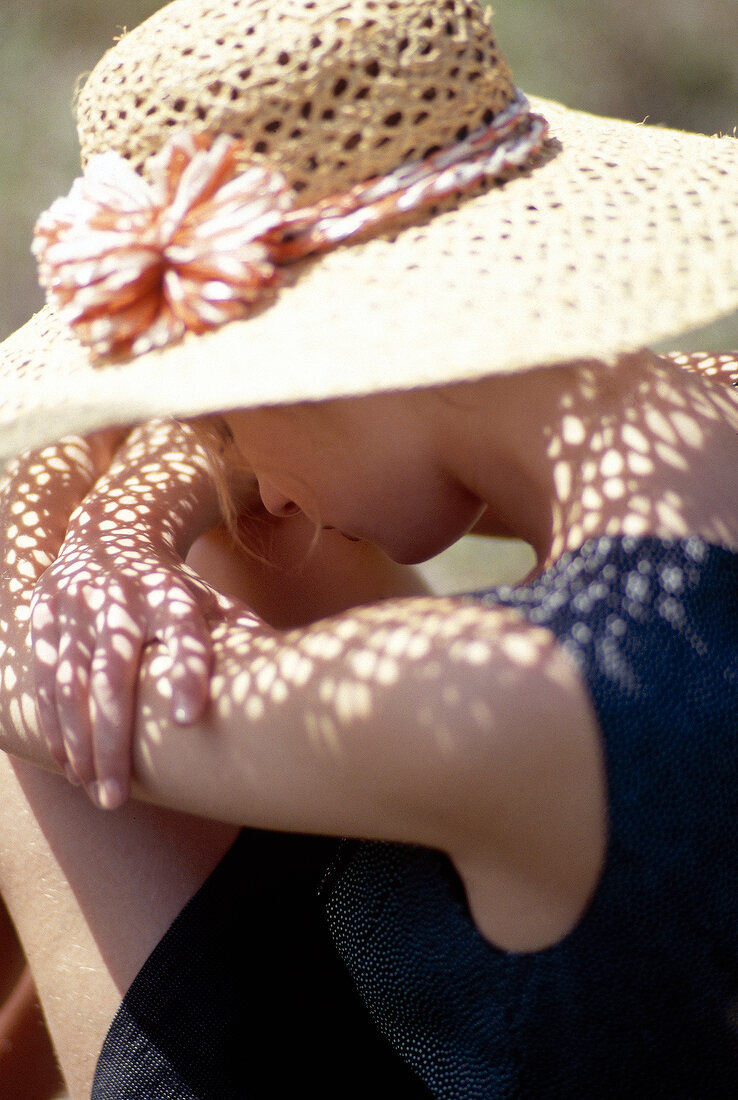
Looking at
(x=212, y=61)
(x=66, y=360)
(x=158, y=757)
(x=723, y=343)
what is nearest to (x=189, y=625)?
(x=158, y=757)

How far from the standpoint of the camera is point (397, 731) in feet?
1.82

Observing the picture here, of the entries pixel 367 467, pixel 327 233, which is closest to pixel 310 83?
pixel 327 233

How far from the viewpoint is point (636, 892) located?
59 cm

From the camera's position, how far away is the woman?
1.88ft

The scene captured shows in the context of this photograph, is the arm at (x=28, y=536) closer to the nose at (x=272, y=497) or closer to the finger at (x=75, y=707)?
the finger at (x=75, y=707)

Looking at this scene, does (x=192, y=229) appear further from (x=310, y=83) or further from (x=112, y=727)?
(x=112, y=727)

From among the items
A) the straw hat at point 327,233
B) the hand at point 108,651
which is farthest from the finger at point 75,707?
the straw hat at point 327,233

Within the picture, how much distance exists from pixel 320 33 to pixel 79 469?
0.59m

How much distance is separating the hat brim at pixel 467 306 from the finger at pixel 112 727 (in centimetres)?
16

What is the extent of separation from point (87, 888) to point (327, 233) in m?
0.55

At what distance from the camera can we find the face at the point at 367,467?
0.72 m

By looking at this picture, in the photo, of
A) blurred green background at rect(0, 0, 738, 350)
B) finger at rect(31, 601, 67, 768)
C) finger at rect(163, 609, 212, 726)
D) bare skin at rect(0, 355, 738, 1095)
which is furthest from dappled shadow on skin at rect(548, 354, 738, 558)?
blurred green background at rect(0, 0, 738, 350)

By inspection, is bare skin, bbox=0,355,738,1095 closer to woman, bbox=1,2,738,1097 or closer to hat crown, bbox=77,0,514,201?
woman, bbox=1,2,738,1097

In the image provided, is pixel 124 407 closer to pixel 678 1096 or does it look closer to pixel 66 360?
pixel 66 360
